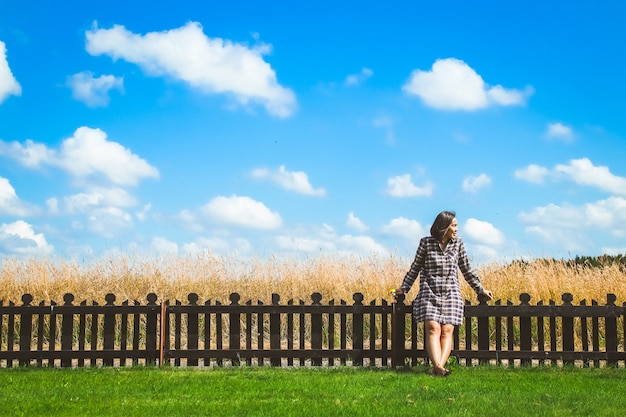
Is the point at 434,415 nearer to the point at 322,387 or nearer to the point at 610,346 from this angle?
the point at 322,387

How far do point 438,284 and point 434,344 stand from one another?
0.66 meters

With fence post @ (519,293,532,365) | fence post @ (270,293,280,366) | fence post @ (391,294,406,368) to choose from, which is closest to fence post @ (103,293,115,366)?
fence post @ (270,293,280,366)

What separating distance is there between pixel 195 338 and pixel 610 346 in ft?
17.3

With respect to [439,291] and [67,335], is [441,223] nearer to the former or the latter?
[439,291]

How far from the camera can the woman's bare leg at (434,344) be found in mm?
8242

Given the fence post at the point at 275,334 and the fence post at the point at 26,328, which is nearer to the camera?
the fence post at the point at 275,334

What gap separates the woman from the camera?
326 inches

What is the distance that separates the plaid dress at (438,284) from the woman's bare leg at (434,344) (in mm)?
79

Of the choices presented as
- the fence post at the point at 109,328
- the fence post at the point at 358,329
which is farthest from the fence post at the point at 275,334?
the fence post at the point at 109,328

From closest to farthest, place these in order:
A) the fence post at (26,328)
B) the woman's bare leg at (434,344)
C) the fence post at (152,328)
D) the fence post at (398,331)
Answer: the woman's bare leg at (434,344) → the fence post at (398,331) → the fence post at (152,328) → the fence post at (26,328)

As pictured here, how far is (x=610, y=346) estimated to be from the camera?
9.63 metres

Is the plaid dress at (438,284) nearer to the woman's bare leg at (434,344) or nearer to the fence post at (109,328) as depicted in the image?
the woman's bare leg at (434,344)

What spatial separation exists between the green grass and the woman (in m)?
0.36

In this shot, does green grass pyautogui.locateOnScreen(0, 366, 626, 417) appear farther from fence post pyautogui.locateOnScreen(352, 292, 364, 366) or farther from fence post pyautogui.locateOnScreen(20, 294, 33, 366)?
fence post pyautogui.locateOnScreen(20, 294, 33, 366)
